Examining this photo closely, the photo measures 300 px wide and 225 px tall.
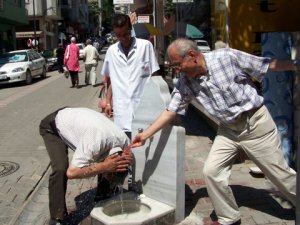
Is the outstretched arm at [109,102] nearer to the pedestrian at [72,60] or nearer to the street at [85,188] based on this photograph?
the street at [85,188]

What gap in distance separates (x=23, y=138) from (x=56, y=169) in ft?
16.6

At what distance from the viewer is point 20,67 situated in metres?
20.0

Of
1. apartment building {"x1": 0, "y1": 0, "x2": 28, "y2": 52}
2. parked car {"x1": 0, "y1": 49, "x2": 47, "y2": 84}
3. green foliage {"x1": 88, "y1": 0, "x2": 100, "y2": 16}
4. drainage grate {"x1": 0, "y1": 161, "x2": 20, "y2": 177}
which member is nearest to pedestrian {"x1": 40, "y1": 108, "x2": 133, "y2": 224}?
drainage grate {"x1": 0, "y1": 161, "x2": 20, "y2": 177}

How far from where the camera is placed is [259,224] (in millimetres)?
4211

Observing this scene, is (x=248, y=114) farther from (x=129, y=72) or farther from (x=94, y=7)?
(x=94, y=7)

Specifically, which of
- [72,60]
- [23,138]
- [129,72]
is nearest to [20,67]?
[72,60]

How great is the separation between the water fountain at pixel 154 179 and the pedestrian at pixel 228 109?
233 millimetres

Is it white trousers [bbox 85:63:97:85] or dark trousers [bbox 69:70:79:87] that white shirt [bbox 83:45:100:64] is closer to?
white trousers [bbox 85:63:97:85]

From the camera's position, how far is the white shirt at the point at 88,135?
12.1 ft

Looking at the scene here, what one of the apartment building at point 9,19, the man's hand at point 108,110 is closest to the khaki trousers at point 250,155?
the man's hand at point 108,110

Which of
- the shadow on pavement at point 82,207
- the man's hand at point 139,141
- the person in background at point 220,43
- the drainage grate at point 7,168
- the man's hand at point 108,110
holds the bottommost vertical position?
the drainage grate at point 7,168

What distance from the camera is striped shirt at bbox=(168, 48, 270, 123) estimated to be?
378 cm

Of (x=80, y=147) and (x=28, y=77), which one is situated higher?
(x=80, y=147)

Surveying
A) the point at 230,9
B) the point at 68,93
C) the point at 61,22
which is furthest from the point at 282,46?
the point at 61,22
